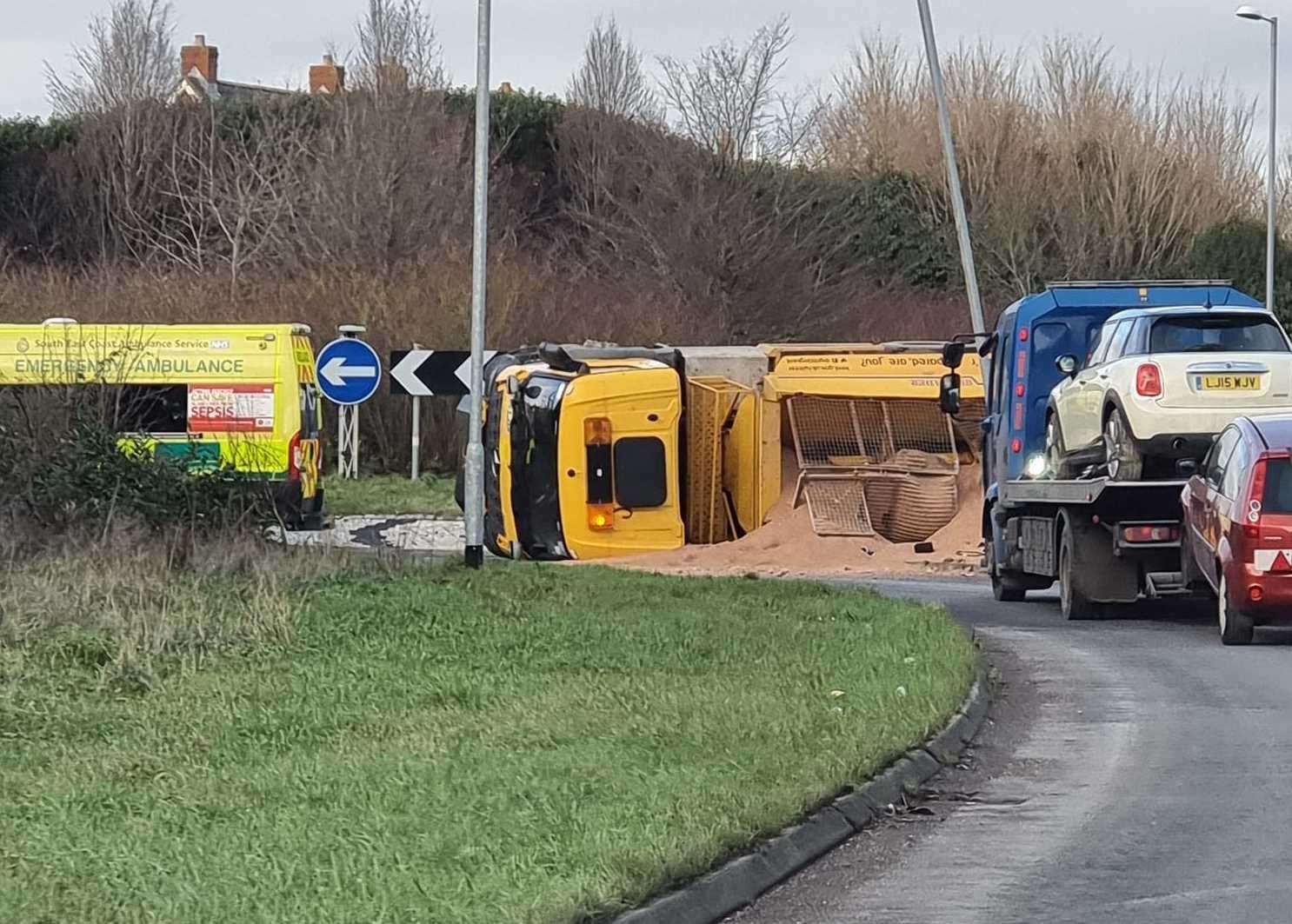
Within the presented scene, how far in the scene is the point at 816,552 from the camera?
958 inches

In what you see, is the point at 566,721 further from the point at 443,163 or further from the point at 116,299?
the point at 443,163

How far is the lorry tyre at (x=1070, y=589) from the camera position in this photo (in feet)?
59.2

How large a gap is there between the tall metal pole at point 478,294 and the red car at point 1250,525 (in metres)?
6.08

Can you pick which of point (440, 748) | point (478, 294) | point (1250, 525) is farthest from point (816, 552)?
point (440, 748)

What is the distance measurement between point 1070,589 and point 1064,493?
100cm

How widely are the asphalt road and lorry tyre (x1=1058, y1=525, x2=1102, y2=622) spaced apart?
128 inches

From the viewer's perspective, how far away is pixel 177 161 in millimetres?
47406

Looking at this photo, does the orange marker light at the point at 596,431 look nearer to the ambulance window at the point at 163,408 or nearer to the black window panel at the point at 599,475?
the black window panel at the point at 599,475

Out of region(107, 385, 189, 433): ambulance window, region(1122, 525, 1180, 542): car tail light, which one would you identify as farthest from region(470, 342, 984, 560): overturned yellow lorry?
region(1122, 525, 1180, 542): car tail light

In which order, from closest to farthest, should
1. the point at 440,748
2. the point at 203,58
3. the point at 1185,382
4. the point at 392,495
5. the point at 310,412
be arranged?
1. the point at 440,748
2. the point at 1185,382
3. the point at 310,412
4. the point at 392,495
5. the point at 203,58

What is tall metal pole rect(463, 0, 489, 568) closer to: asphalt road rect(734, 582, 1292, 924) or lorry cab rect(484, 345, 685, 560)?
asphalt road rect(734, 582, 1292, 924)

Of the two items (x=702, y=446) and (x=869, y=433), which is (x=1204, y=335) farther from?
(x=702, y=446)

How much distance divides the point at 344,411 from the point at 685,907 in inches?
1093

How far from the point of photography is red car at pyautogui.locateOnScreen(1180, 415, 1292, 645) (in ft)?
49.2
